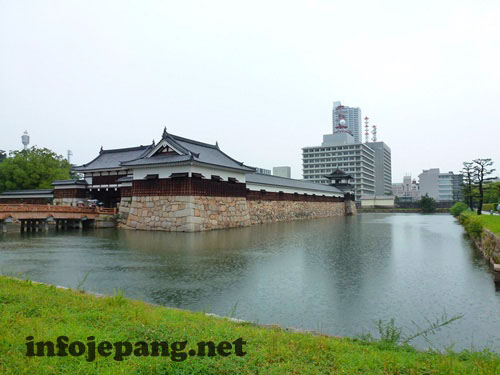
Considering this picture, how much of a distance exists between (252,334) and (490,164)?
100 feet

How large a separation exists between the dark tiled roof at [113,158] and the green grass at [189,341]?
27.1 m

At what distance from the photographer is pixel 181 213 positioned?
75.2 feet

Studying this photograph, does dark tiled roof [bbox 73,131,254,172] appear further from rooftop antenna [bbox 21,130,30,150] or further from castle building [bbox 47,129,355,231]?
rooftop antenna [bbox 21,130,30,150]

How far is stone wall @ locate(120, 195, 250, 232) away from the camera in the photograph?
22.8 meters

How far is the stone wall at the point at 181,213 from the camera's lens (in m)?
22.8

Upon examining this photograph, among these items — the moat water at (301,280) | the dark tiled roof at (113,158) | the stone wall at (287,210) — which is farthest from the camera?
the stone wall at (287,210)

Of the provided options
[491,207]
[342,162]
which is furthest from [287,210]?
[342,162]

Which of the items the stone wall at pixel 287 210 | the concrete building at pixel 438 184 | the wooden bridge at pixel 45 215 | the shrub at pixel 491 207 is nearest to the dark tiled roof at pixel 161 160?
the wooden bridge at pixel 45 215

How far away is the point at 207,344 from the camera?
4133 mm

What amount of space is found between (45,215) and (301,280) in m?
20.8

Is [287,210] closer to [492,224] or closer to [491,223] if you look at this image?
[491,223]

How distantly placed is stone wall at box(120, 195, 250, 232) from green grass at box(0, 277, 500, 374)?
16.9 meters

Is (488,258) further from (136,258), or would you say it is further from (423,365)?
(136,258)

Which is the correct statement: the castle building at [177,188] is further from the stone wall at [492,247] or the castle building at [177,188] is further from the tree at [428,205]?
the tree at [428,205]
